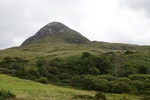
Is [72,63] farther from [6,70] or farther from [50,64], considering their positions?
[6,70]

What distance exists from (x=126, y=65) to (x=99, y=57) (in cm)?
806

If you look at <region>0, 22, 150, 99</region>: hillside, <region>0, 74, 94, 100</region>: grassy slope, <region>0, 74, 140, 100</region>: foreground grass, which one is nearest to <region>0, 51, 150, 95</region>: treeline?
<region>0, 22, 150, 99</region>: hillside

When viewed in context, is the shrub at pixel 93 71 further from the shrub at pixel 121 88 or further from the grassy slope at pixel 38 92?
the grassy slope at pixel 38 92

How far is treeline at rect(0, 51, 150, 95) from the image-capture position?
5691cm

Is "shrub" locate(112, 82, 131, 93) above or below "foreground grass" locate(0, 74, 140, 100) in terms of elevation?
below

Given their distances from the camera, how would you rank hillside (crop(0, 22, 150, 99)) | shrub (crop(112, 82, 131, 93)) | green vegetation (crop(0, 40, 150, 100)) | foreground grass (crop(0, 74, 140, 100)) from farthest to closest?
hillside (crop(0, 22, 150, 99)), green vegetation (crop(0, 40, 150, 100)), shrub (crop(112, 82, 131, 93)), foreground grass (crop(0, 74, 140, 100))

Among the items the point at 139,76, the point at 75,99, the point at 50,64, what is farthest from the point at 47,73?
the point at 75,99

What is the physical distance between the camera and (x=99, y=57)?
8219 cm

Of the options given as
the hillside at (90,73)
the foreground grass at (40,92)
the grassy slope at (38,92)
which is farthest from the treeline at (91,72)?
the grassy slope at (38,92)

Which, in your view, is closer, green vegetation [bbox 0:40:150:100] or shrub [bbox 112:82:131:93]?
shrub [bbox 112:82:131:93]

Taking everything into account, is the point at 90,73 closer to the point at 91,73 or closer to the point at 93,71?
the point at 91,73

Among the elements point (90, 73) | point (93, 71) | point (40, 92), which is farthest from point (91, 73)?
point (40, 92)

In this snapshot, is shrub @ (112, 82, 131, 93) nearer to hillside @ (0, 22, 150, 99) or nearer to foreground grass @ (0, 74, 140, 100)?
hillside @ (0, 22, 150, 99)

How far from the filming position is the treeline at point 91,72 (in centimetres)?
5691
